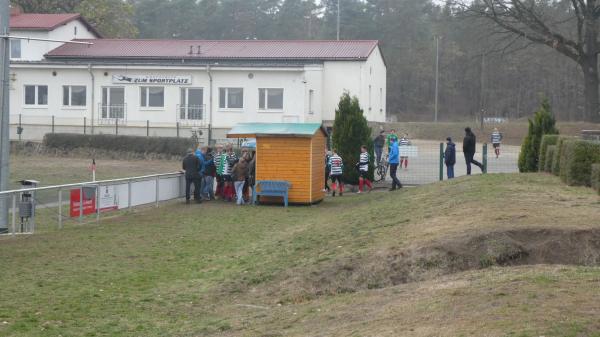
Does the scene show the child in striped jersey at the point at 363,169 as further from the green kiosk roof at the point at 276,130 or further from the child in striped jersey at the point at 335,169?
the green kiosk roof at the point at 276,130

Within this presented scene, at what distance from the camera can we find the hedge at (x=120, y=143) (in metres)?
51.1

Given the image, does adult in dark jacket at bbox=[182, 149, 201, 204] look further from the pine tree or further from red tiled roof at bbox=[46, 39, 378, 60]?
red tiled roof at bbox=[46, 39, 378, 60]

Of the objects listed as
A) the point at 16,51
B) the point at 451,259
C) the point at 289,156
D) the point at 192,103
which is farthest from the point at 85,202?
the point at 16,51

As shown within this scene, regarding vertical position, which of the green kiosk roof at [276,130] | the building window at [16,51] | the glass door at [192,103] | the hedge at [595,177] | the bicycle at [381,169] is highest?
the building window at [16,51]

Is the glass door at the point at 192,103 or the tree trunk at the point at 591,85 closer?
the tree trunk at the point at 591,85

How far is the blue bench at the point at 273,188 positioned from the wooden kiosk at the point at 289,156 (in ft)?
0.71

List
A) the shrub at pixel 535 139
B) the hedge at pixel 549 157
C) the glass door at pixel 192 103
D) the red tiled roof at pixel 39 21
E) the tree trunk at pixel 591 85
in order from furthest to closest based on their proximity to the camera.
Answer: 1. the red tiled roof at pixel 39 21
2. the glass door at pixel 192 103
3. the tree trunk at pixel 591 85
4. the shrub at pixel 535 139
5. the hedge at pixel 549 157

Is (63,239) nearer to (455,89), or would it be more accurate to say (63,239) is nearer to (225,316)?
(225,316)

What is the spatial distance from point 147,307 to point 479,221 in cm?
535

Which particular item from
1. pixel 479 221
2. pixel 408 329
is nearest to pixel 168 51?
pixel 479 221

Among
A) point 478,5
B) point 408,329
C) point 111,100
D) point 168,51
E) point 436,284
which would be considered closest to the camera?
point 408,329

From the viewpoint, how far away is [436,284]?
11305 mm

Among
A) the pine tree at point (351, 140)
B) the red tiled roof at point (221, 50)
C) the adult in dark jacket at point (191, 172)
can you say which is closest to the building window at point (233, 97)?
the red tiled roof at point (221, 50)

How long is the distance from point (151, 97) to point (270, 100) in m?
7.17
